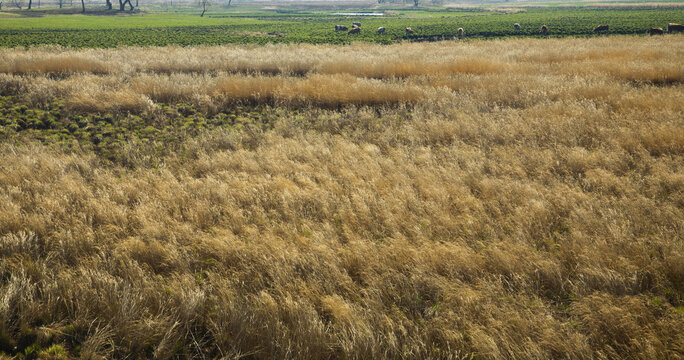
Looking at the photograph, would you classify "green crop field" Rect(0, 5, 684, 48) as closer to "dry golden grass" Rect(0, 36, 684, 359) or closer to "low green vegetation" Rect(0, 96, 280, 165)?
"low green vegetation" Rect(0, 96, 280, 165)

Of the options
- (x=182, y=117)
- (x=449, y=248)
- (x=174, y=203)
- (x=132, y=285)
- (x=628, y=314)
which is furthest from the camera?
A: (x=182, y=117)

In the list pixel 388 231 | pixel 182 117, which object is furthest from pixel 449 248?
pixel 182 117

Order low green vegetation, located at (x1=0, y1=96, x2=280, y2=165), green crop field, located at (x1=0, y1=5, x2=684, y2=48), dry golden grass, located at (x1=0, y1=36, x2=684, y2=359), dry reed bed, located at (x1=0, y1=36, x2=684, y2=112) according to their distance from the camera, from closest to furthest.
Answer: dry golden grass, located at (x1=0, y1=36, x2=684, y2=359) < low green vegetation, located at (x1=0, y1=96, x2=280, y2=165) < dry reed bed, located at (x1=0, y1=36, x2=684, y2=112) < green crop field, located at (x1=0, y1=5, x2=684, y2=48)

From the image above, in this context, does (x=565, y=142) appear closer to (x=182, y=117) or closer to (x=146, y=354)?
(x=146, y=354)

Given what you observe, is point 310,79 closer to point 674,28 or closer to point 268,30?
point 674,28

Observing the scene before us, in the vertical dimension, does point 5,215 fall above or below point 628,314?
above

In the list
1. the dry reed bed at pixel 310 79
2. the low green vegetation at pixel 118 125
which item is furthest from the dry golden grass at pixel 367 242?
the dry reed bed at pixel 310 79

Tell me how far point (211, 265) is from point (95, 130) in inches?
259

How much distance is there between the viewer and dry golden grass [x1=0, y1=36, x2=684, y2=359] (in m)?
2.84

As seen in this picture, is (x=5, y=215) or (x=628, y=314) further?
(x=5, y=215)

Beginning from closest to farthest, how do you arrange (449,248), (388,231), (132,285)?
(132,285), (449,248), (388,231)

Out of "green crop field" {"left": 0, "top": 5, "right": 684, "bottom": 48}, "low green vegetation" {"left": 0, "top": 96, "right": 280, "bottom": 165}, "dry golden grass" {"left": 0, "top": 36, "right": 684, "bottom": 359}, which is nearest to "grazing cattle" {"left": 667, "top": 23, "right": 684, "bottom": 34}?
"green crop field" {"left": 0, "top": 5, "right": 684, "bottom": 48}

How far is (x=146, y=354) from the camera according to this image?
285cm

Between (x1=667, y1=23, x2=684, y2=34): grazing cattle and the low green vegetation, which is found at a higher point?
(x1=667, y1=23, x2=684, y2=34): grazing cattle
